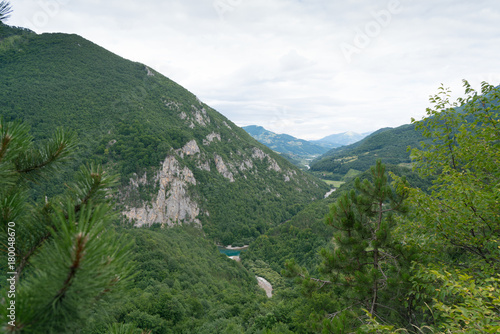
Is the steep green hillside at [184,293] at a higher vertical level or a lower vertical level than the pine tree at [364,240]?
lower

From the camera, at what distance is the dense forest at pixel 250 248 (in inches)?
74.4

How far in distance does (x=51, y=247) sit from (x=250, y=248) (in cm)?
10324

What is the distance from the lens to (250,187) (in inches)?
5650

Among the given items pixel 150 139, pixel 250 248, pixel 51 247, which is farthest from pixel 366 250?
pixel 150 139

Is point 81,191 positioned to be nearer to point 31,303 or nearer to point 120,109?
point 31,303

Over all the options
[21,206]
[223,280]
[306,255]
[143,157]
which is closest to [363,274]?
[21,206]

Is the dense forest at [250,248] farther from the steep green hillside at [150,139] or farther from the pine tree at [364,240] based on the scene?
the steep green hillside at [150,139]

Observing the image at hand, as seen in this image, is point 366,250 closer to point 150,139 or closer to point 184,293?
point 184,293

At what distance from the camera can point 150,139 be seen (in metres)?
115

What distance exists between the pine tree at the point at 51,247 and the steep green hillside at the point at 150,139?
93566 mm

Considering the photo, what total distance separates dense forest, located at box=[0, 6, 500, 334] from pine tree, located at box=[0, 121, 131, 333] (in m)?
0.01

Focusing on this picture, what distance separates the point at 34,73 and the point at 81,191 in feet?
548

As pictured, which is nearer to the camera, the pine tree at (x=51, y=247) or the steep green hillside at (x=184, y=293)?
the pine tree at (x=51, y=247)

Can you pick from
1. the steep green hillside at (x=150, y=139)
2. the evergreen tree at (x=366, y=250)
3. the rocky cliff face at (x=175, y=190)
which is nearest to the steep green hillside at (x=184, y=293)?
the evergreen tree at (x=366, y=250)
